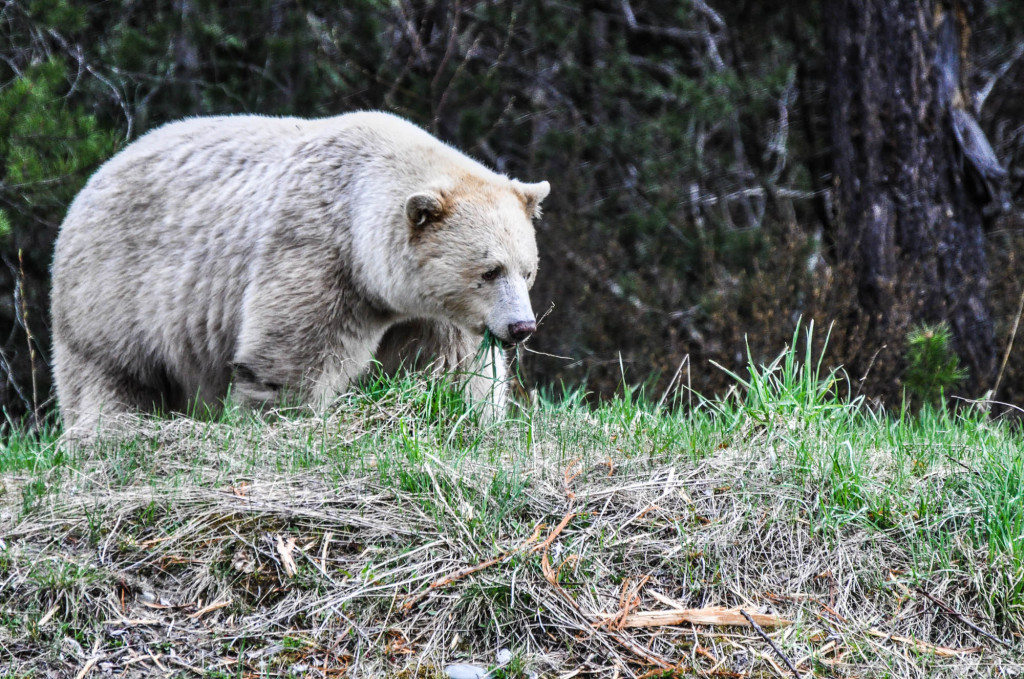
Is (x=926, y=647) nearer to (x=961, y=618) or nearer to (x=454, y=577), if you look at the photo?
(x=961, y=618)

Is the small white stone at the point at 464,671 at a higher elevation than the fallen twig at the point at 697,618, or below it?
below

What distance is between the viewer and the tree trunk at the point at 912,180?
24.9ft

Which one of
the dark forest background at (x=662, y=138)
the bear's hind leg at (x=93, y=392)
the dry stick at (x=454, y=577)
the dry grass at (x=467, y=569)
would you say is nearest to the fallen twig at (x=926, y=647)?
the dry grass at (x=467, y=569)

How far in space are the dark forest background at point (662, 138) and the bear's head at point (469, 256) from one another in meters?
1.64

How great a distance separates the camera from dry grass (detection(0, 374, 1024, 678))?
105 inches

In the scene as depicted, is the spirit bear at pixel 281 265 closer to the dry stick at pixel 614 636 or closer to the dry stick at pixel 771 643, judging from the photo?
the dry stick at pixel 614 636

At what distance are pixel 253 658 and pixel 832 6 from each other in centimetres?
736

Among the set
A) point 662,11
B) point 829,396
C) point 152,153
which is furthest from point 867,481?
point 662,11

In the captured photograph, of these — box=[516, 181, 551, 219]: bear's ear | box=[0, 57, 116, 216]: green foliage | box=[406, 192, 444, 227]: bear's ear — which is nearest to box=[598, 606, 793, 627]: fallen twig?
box=[406, 192, 444, 227]: bear's ear

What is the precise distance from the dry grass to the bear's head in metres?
1.11

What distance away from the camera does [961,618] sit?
2.76 m

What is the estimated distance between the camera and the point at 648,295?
30.2ft

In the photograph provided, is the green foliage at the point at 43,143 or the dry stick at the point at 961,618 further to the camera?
the green foliage at the point at 43,143

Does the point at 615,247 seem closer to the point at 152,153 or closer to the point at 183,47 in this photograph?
the point at 183,47
